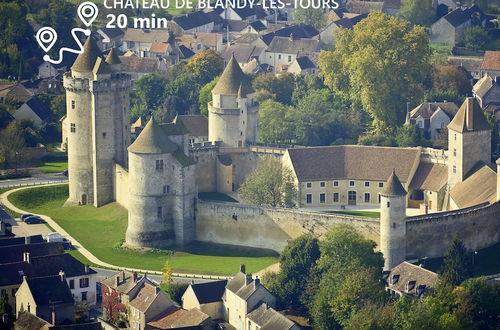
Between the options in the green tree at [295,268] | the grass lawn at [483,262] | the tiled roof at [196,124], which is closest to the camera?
the green tree at [295,268]

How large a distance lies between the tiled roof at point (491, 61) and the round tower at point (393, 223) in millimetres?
62187

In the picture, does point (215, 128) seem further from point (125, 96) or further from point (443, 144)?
point (443, 144)

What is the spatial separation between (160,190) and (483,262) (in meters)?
26.8

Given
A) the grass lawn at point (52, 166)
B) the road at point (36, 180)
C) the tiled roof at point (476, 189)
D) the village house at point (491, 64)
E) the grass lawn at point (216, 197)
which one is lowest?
the grass lawn at point (216, 197)

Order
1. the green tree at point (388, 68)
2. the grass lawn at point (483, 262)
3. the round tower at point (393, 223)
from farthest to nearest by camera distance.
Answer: the green tree at point (388, 68), the grass lawn at point (483, 262), the round tower at point (393, 223)

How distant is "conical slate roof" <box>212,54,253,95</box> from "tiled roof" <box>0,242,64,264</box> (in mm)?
27083

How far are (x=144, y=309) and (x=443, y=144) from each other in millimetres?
45762

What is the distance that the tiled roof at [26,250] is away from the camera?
133750 millimetres

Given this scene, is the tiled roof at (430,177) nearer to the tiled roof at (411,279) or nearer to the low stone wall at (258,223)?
the low stone wall at (258,223)

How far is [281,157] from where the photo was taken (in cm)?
15362

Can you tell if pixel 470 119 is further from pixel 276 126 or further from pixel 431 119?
pixel 276 126

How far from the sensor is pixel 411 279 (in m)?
127

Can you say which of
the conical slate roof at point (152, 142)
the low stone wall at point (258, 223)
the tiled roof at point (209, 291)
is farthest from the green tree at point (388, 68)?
the tiled roof at point (209, 291)

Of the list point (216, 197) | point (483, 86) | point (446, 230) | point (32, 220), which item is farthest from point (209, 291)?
point (483, 86)
